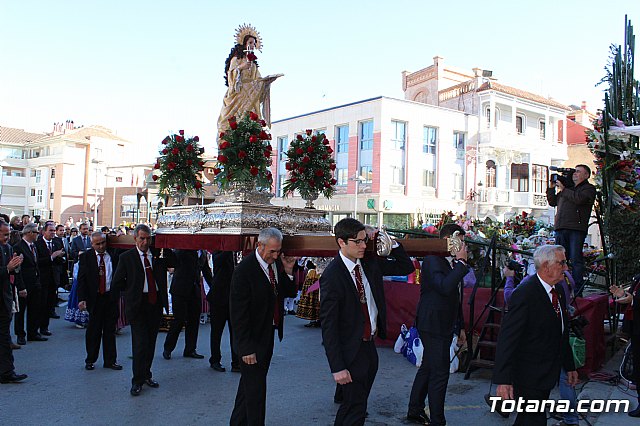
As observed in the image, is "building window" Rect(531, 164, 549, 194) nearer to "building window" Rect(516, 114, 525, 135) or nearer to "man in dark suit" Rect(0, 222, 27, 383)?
"building window" Rect(516, 114, 525, 135)

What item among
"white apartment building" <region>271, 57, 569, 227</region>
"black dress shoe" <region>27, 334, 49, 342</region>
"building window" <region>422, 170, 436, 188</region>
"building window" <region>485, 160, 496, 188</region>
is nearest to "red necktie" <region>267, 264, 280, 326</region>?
"black dress shoe" <region>27, 334, 49, 342</region>

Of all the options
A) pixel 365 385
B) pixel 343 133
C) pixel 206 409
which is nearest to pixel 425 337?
pixel 365 385

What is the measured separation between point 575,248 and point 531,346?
13.2ft

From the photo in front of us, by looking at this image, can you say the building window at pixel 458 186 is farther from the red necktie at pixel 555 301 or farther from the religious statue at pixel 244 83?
the red necktie at pixel 555 301

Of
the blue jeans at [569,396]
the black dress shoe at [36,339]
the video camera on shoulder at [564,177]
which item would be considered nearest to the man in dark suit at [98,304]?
the black dress shoe at [36,339]

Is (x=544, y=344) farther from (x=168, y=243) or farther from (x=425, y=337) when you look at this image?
(x=168, y=243)

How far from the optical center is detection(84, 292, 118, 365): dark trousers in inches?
271

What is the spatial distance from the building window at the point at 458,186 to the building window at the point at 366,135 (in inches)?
241

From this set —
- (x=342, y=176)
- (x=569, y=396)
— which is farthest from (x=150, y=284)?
(x=342, y=176)

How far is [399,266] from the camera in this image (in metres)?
4.58

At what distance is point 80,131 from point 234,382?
55177mm

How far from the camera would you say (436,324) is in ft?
15.9

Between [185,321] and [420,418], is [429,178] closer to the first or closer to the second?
[185,321]

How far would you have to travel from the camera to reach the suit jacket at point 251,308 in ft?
13.4
